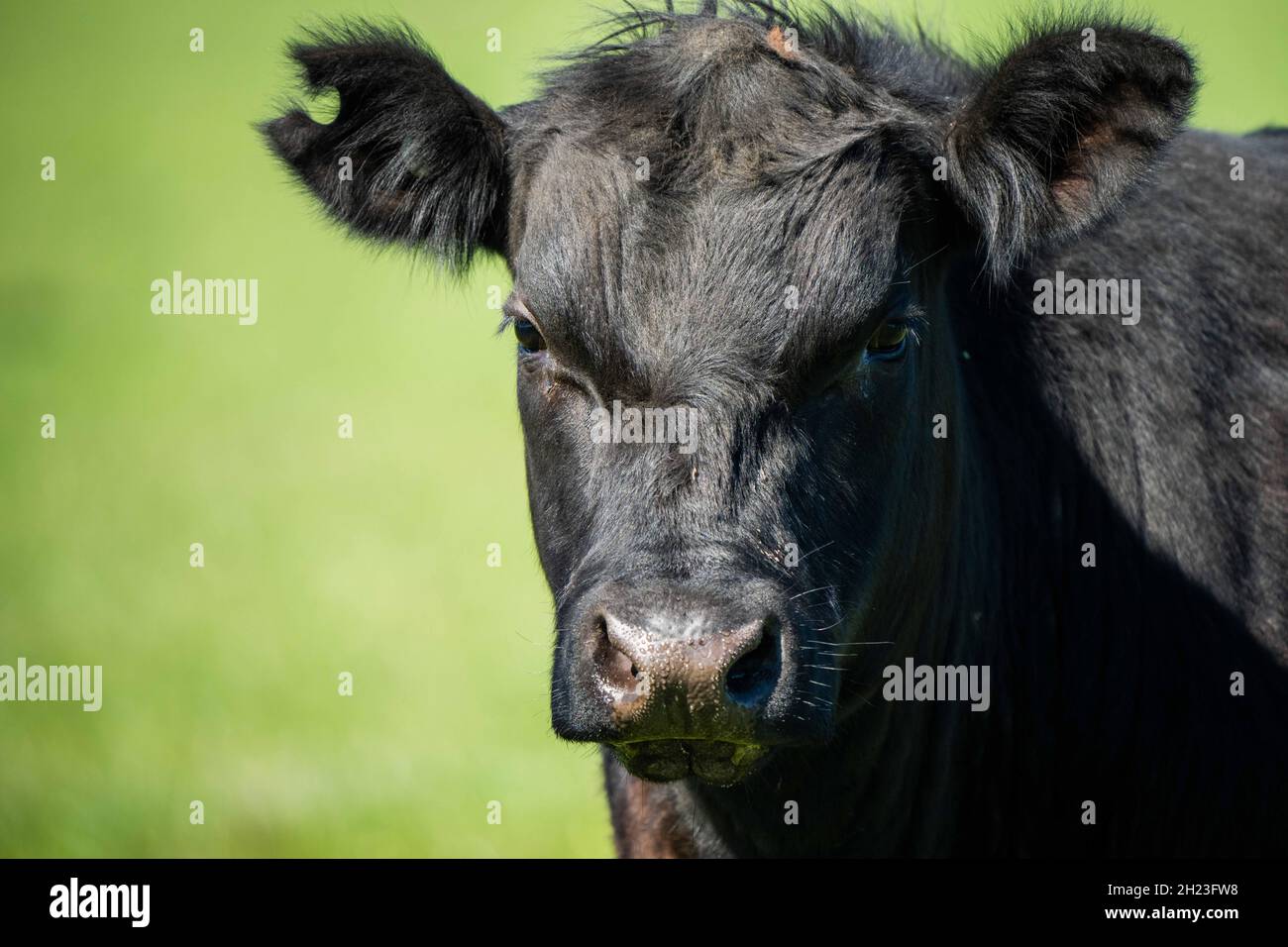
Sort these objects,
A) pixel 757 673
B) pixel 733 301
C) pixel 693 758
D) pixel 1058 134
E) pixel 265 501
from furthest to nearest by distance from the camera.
A: pixel 265 501 < pixel 1058 134 < pixel 733 301 < pixel 693 758 < pixel 757 673

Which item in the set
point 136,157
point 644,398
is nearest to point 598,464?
point 644,398

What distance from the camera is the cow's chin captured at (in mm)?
4113

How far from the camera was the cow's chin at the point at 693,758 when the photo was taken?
411cm

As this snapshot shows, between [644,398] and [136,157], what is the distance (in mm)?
25130

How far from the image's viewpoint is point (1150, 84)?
482cm

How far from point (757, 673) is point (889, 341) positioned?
138cm

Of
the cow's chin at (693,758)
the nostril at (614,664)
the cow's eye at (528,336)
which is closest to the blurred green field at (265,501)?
the cow's eye at (528,336)

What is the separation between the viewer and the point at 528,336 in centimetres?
495

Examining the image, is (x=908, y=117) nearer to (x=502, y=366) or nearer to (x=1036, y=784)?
(x=1036, y=784)

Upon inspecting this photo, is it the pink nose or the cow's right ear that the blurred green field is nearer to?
the cow's right ear

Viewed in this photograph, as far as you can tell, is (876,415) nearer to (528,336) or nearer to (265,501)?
(528,336)

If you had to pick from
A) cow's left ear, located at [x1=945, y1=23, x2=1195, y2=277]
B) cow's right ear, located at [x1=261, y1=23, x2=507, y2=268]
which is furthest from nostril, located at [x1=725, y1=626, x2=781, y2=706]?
cow's right ear, located at [x1=261, y1=23, x2=507, y2=268]

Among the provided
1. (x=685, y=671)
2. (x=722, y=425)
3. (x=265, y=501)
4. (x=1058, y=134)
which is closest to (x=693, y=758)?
(x=685, y=671)

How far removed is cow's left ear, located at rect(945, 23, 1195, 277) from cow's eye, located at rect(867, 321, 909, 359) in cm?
53
